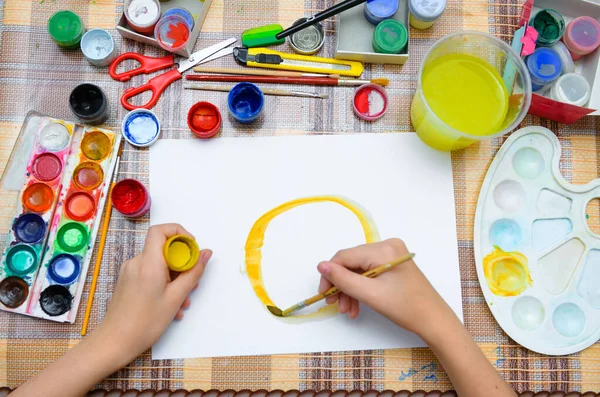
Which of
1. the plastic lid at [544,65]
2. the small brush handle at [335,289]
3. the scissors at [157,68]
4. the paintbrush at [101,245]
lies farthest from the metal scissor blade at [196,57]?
the plastic lid at [544,65]

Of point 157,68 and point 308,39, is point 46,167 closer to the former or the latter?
point 157,68

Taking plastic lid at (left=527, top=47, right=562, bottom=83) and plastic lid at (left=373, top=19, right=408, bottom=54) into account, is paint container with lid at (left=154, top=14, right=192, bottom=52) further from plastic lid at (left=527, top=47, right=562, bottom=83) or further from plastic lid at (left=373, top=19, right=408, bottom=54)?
plastic lid at (left=527, top=47, right=562, bottom=83)

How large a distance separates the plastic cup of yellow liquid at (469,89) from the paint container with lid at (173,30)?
0.48m

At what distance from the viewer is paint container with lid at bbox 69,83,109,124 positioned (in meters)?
1.01

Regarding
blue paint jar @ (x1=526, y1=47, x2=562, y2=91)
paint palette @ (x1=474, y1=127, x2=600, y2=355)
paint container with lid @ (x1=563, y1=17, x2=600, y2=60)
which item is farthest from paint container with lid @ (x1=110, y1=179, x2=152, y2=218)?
paint container with lid @ (x1=563, y1=17, x2=600, y2=60)

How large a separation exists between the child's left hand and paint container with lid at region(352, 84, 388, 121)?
454 millimetres

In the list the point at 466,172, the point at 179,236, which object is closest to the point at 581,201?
the point at 466,172

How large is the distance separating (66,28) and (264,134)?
1.51 feet

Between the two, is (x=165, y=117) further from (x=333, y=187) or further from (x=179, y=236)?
(x=333, y=187)

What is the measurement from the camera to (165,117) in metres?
1.05

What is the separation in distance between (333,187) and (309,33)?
334mm

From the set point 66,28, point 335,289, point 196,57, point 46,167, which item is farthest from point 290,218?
point 66,28

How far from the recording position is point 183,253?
0.96 meters

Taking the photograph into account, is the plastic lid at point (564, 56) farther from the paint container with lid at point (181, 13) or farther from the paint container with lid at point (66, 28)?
the paint container with lid at point (66, 28)
